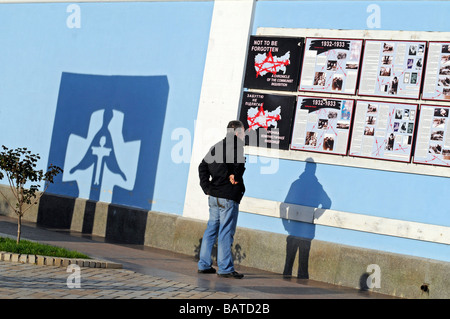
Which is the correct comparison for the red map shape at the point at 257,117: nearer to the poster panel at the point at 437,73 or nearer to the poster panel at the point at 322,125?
the poster panel at the point at 322,125

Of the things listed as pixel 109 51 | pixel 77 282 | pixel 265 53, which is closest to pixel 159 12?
pixel 109 51

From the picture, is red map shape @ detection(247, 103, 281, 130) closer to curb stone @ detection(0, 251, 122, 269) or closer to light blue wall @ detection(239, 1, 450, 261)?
light blue wall @ detection(239, 1, 450, 261)

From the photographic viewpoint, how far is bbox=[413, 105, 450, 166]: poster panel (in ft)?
32.0

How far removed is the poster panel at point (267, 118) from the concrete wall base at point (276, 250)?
130 cm

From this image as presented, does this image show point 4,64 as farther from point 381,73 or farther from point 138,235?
point 381,73

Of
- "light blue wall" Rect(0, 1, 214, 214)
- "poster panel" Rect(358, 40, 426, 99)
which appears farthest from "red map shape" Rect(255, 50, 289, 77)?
"poster panel" Rect(358, 40, 426, 99)

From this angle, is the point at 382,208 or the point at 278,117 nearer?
the point at 382,208

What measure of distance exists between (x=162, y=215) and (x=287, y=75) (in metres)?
2.94

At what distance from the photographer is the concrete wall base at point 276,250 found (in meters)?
9.49

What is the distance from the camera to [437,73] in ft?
32.7

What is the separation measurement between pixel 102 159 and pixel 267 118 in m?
3.45

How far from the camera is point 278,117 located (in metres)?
11.0

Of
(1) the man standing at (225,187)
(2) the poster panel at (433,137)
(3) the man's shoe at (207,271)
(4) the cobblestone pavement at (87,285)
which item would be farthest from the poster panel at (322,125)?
(4) the cobblestone pavement at (87,285)

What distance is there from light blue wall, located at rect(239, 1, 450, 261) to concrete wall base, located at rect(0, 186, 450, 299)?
0.22 metres
